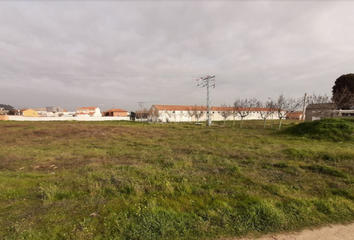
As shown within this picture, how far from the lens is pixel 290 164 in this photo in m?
6.86

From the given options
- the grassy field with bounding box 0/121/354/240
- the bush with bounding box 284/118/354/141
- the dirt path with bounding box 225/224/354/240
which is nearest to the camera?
the dirt path with bounding box 225/224/354/240

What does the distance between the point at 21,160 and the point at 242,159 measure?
33.7 feet

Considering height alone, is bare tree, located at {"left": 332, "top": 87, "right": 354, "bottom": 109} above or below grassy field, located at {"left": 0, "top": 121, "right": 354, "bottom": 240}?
above

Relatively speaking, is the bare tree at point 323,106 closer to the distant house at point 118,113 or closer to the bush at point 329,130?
the bush at point 329,130

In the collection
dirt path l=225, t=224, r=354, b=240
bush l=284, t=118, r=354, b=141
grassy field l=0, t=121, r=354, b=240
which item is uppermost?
bush l=284, t=118, r=354, b=141

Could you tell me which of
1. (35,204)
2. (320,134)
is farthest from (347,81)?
(35,204)

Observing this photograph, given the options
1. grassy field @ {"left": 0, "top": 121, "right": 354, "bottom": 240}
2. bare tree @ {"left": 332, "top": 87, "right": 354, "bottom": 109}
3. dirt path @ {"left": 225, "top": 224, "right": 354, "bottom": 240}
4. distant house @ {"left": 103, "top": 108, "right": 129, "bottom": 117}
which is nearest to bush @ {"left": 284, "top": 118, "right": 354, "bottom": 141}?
grassy field @ {"left": 0, "top": 121, "right": 354, "bottom": 240}

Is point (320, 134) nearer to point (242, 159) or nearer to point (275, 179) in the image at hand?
point (242, 159)

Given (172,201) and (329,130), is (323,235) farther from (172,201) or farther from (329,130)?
(329,130)

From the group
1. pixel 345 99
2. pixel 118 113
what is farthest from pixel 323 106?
pixel 118 113

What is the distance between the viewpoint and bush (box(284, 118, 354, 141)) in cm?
1378

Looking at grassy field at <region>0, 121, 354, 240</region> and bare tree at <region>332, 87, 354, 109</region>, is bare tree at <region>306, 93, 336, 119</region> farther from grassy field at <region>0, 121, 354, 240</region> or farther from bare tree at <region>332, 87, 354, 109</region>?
grassy field at <region>0, 121, 354, 240</region>

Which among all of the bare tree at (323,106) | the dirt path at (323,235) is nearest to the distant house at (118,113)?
the bare tree at (323,106)

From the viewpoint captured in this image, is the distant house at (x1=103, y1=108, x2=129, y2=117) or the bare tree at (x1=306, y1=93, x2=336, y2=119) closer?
the bare tree at (x1=306, y1=93, x2=336, y2=119)
